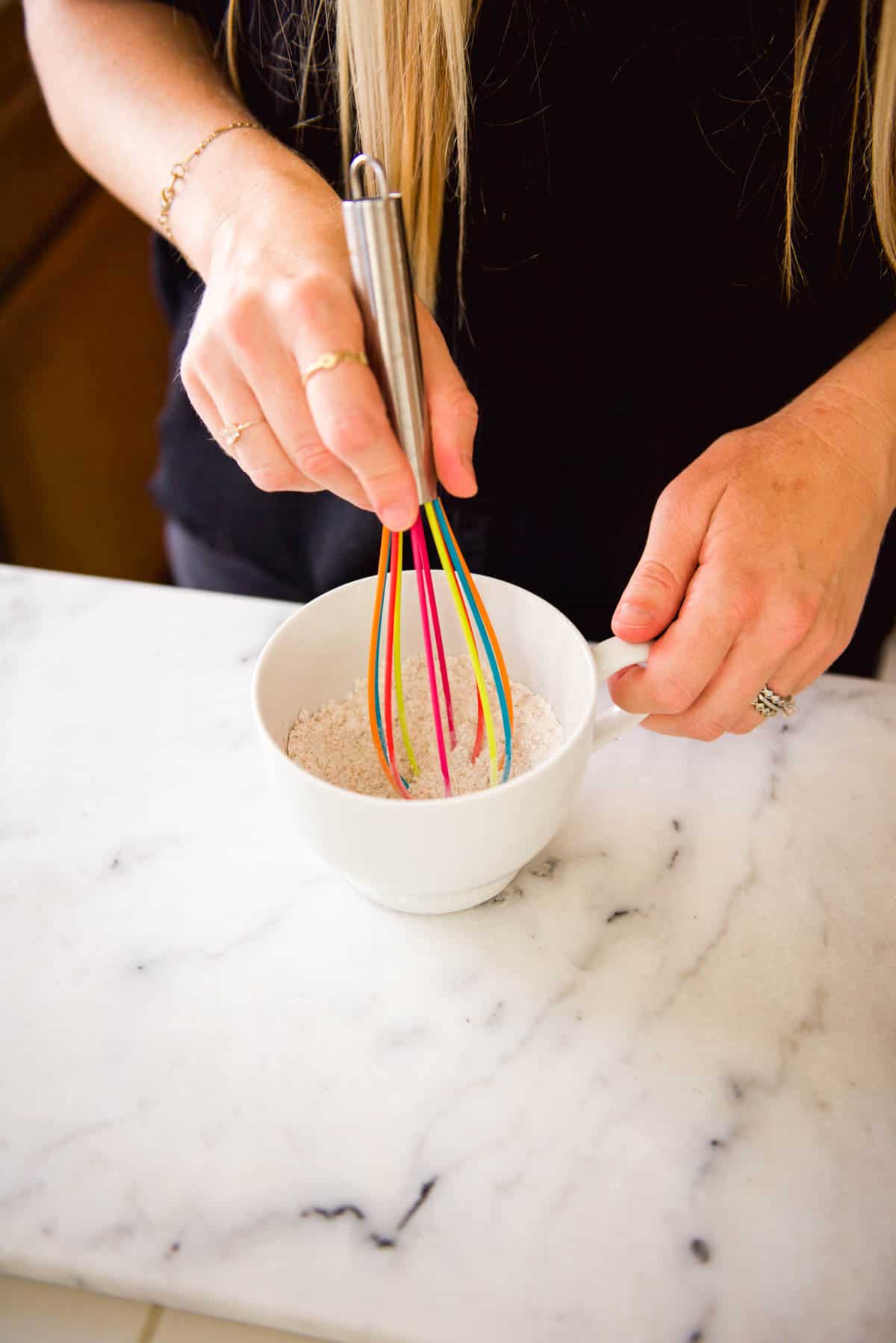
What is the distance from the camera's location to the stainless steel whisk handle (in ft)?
1.13

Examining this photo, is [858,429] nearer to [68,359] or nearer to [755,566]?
[755,566]

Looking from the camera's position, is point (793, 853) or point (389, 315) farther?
point (793, 853)

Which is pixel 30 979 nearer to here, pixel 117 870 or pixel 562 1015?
pixel 117 870

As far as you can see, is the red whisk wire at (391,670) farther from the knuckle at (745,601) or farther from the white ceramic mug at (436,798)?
the knuckle at (745,601)

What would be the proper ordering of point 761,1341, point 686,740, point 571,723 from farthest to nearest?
point 686,740
point 571,723
point 761,1341

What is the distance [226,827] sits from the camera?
0.53 m

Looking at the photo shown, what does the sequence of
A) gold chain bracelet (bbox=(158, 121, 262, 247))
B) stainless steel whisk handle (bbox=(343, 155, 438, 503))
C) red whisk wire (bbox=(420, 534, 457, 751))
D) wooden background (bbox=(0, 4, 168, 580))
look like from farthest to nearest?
wooden background (bbox=(0, 4, 168, 580)) < gold chain bracelet (bbox=(158, 121, 262, 247)) < red whisk wire (bbox=(420, 534, 457, 751)) < stainless steel whisk handle (bbox=(343, 155, 438, 503))

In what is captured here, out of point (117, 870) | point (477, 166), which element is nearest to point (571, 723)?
point (117, 870)

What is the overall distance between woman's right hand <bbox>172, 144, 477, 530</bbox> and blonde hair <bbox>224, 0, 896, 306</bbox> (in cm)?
9

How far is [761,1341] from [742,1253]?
28 mm

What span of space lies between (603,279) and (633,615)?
29 centimetres

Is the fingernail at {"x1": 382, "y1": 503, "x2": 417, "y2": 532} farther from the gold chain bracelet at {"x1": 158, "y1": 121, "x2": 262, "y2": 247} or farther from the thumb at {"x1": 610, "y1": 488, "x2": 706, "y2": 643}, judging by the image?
the gold chain bracelet at {"x1": 158, "y1": 121, "x2": 262, "y2": 247}

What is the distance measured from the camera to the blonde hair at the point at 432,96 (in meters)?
0.51

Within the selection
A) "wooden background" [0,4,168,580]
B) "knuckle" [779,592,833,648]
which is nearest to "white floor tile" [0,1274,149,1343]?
"knuckle" [779,592,833,648]
